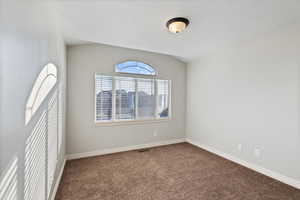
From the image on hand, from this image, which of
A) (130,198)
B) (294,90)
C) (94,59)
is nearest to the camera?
(130,198)

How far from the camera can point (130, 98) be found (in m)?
3.68

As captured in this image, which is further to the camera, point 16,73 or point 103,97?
point 103,97

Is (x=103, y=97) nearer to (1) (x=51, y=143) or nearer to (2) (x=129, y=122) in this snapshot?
(2) (x=129, y=122)

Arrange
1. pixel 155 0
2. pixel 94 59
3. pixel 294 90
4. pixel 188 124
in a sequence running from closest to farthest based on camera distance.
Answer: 1. pixel 155 0
2. pixel 294 90
3. pixel 94 59
4. pixel 188 124

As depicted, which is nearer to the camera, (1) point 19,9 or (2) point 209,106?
(1) point 19,9

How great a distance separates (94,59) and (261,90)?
138 inches

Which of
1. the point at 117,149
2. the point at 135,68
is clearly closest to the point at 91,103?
the point at 117,149

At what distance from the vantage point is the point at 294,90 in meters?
2.12

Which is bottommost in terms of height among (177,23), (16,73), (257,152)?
Answer: (257,152)

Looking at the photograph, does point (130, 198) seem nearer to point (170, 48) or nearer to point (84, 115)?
point (84, 115)

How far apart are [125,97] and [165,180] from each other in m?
2.14

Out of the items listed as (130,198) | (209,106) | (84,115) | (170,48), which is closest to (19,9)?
(130,198)

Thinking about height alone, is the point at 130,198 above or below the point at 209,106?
below

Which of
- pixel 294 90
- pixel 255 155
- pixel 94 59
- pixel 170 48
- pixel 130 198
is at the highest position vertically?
pixel 170 48
